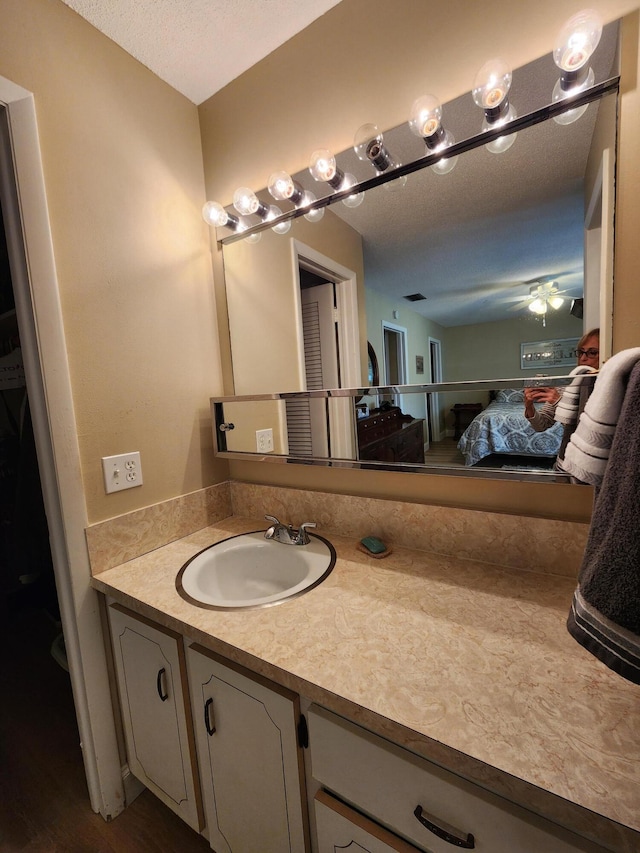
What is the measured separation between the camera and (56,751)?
1312mm

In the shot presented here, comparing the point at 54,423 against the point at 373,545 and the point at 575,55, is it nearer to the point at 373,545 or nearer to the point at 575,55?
the point at 373,545

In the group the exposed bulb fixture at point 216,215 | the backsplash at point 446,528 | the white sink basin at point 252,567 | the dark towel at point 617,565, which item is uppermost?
the exposed bulb fixture at point 216,215

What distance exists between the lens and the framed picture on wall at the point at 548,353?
812 millimetres

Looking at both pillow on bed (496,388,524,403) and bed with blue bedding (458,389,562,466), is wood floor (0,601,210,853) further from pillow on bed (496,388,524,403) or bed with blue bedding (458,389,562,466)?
pillow on bed (496,388,524,403)

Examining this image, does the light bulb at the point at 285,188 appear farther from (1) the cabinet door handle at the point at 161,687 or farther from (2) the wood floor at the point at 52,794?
(2) the wood floor at the point at 52,794

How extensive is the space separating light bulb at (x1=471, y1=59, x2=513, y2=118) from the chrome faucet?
115 cm

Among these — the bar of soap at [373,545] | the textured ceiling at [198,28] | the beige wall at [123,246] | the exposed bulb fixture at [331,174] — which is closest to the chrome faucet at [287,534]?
the bar of soap at [373,545]

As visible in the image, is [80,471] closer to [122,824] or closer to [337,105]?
[122,824]

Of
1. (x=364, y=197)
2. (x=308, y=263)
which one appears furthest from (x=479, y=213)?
(x=308, y=263)

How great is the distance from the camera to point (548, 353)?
0.84 m

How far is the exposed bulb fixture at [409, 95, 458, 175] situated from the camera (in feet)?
2.89

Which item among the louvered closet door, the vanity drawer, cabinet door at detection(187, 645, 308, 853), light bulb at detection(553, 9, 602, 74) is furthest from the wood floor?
light bulb at detection(553, 9, 602, 74)

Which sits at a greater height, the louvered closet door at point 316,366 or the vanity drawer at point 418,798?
the louvered closet door at point 316,366

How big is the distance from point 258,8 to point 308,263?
69 centimetres
